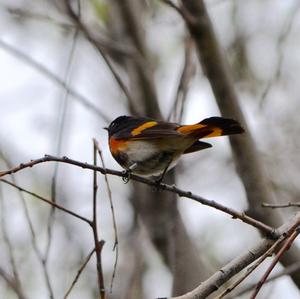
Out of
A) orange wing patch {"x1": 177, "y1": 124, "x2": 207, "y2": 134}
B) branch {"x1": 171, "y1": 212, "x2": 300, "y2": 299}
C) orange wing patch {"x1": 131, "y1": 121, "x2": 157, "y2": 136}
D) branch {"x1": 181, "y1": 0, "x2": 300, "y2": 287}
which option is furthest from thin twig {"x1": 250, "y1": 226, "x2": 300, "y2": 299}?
orange wing patch {"x1": 131, "y1": 121, "x2": 157, "y2": 136}

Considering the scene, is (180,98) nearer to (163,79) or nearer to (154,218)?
Answer: (154,218)

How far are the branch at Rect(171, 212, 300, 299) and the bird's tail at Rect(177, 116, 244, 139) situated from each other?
2.40 feet

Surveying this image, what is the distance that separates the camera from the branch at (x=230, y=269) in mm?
1857

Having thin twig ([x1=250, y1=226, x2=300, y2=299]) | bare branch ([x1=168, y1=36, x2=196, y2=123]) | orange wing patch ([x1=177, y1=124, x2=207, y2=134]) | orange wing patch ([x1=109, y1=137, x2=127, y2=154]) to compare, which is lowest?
thin twig ([x1=250, y1=226, x2=300, y2=299])

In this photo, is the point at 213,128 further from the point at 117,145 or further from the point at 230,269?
the point at 230,269

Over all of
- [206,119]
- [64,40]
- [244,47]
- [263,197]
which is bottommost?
[263,197]

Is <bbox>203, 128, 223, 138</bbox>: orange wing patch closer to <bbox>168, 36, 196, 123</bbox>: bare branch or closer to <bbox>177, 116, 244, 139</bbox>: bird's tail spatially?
<bbox>177, 116, 244, 139</bbox>: bird's tail

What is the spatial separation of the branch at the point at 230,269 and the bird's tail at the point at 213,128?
2.40 ft

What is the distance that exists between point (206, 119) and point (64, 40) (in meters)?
4.34

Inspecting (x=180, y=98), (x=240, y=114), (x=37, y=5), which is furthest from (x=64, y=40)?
(x=240, y=114)

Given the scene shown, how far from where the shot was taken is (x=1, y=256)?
4340 mm

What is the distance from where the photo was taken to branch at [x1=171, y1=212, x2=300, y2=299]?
186cm

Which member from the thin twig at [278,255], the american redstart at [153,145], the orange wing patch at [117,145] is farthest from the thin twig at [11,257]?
the thin twig at [278,255]

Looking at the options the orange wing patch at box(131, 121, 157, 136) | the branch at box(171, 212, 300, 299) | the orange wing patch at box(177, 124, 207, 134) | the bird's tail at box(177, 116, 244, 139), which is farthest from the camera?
the orange wing patch at box(131, 121, 157, 136)
